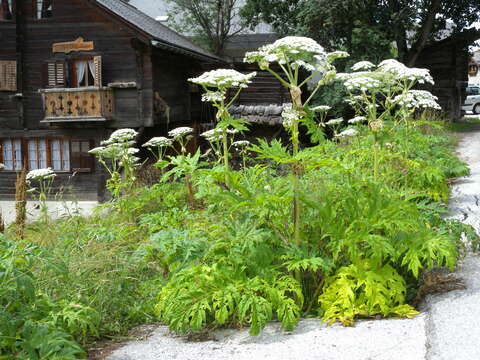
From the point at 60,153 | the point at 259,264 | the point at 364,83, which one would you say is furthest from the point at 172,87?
the point at 259,264

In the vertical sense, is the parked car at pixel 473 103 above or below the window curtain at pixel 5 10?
below

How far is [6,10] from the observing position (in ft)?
70.9

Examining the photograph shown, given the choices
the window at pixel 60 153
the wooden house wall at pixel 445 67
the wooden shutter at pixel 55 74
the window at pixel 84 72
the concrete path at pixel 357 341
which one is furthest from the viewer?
the wooden house wall at pixel 445 67

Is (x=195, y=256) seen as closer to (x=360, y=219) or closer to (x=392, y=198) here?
(x=360, y=219)

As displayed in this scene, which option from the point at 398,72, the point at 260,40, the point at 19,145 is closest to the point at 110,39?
the point at 19,145

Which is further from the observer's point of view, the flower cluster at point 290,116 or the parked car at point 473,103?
the parked car at point 473,103

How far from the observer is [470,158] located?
13.4 m

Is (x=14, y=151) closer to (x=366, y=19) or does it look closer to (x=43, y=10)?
(x=43, y=10)

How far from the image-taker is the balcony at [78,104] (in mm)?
19891

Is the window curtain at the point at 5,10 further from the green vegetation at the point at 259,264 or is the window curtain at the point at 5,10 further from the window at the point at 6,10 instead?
the green vegetation at the point at 259,264

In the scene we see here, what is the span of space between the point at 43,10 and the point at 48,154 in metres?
5.39

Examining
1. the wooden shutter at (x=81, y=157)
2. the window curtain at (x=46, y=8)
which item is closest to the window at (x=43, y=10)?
the window curtain at (x=46, y=8)

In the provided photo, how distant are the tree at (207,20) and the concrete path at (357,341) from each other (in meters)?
31.9

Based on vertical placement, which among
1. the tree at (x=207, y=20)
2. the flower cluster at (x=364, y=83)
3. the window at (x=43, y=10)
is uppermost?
the tree at (x=207, y=20)
